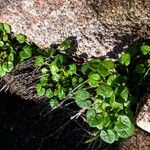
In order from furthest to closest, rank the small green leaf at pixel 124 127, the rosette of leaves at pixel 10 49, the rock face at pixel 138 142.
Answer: the rosette of leaves at pixel 10 49 < the rock face at pixel 138 142 < the small green leaf at pixel 124 127

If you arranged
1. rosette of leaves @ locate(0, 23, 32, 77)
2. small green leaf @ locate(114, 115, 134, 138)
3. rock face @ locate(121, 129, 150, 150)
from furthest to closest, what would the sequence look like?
rosette of leaves @ locate(0, 23, 32, 77), rock face @ locate(121, 129, 150, 150), small green leaf @ locate(114, 115, 134, 138)

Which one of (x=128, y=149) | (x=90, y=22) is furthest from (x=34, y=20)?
(x=128, y=149)

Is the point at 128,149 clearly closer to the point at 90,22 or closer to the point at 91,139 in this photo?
the point at 91,139

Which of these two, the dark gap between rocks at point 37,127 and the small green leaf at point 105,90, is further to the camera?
the dark gap between rocks at point 37,127

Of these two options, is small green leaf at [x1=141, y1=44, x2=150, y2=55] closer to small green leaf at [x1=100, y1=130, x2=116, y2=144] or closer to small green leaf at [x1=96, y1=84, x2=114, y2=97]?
small green leaf at [x1=96, y1=84, x2=114, y2=97]

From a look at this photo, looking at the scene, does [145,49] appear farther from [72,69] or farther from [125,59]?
[72,69]

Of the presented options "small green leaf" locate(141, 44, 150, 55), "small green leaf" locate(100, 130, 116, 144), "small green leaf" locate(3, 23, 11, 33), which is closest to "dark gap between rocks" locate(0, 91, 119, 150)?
"small green leaf" locate(100, 130, 116, 144)

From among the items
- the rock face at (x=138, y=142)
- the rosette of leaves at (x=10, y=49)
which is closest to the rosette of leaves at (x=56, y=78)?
the rosette of leaves at (x=10, y=49)

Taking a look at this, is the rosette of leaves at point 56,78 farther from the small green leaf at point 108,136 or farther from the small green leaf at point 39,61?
the small green leaf at point 108,136
